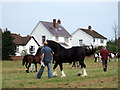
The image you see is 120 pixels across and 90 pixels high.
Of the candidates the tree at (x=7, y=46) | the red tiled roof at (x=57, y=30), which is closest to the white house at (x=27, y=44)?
the red tiled roof at (x=57, y=30)

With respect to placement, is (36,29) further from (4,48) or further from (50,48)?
(50,48)

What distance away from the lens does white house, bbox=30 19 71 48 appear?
75.0 metres

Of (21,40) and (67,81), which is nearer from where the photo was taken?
(67,81)

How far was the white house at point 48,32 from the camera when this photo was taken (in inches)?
2953

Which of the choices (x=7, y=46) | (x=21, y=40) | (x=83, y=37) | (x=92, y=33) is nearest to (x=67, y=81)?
(x=7, y=46)

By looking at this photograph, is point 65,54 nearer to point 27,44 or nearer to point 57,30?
point 27,44

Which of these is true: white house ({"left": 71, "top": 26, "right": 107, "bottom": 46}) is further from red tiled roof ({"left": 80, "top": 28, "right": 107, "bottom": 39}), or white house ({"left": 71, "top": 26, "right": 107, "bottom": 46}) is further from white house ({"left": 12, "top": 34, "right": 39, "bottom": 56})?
white house ({"left": 12, "top": 34, "right": 39, "bottom": 56})

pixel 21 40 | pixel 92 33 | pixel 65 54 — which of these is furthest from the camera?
pixel 92 33

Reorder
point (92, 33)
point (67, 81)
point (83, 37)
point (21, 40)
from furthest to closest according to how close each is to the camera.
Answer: point (92, 33)
point (83, 37)
point (21, 40)
point (67, 81)

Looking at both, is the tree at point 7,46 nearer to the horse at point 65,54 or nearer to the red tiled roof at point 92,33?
the red tiled roof at point 92,33

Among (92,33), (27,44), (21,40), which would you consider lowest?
(27,44)

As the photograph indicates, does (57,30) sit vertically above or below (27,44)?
above

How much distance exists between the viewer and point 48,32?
7488 centimetres

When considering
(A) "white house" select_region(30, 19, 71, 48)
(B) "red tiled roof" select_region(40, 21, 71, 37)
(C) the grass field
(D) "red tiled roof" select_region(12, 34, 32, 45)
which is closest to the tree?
(D) "red tiled roof" select_region(12, 34, 32, 45)
